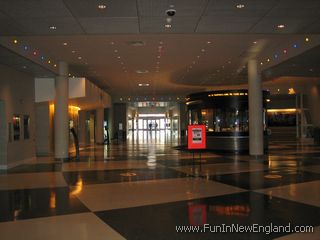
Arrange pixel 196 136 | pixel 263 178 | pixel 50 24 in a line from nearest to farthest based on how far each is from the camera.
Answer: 1. pixel 50 24
2. pixel 263 178
3. pixel 196 136

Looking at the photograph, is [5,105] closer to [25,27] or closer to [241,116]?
[25,27]

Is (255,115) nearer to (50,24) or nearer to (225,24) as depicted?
(225,24)

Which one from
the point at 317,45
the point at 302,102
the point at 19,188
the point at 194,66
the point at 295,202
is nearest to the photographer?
the point at 295,202

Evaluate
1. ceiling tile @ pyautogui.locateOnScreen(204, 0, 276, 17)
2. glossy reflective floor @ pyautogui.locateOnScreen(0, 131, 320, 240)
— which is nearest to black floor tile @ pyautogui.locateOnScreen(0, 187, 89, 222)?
glossy reflective floor @ pyautogui.locateOnScreen(0, 131, 320, 240)

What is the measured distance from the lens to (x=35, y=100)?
60.6 ft

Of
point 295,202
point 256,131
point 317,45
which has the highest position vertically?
point 317,45

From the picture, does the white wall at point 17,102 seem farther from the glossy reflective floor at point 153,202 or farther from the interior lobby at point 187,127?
the glossy reflective floor at point 153,202

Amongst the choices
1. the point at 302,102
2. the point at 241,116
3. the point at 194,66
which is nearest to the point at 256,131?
the point at 241,116

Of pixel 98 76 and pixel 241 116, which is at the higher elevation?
pixel 98 76

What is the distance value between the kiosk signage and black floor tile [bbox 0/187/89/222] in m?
5.20

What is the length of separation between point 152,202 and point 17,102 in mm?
10439

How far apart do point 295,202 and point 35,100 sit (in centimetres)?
1456

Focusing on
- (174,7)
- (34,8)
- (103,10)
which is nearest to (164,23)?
(174,7)

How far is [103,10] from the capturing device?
30.3 feet
